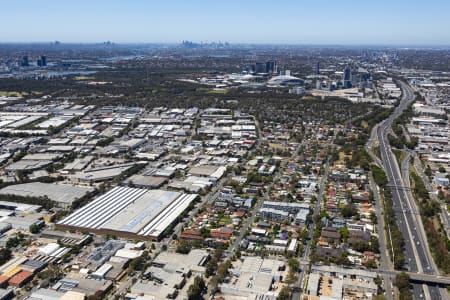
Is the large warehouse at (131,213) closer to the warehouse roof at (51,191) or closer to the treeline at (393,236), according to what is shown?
the warehouse roof at (51,191)

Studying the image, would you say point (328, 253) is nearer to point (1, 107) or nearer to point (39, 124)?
point (39, 124)

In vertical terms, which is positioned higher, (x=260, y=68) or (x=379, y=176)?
(x=260, y=68)

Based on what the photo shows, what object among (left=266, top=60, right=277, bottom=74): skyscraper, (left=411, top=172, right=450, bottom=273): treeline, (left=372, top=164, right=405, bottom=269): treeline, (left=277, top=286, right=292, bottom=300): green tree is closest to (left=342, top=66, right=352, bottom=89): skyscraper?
(left=266, top=60, right=277, bottom=74): skyscraper

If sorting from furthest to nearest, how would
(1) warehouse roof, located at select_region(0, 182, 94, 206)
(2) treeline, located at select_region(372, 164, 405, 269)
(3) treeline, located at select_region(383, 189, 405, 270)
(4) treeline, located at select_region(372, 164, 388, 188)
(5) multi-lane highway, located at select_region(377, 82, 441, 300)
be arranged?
(4) treeline, located at select_region(372, 164, 388, 188)
(1) warehouse roof, located at select_region(0, 182, 94, 206)
(2) treeline, located at select_region(372, 164, 405, 269)
(3) treeline, located at select_region(383, 189, 405, 270)
(5) multi-lane highway, located at select_region(377, 82, 441, 300)

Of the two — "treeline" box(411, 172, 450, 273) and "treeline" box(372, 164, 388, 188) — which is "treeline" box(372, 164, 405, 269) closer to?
"treeline" box(372, 164, 388, 188)

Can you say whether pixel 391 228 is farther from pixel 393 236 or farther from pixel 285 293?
pixel 285 293

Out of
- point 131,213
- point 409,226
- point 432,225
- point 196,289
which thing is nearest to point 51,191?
point 131,213
